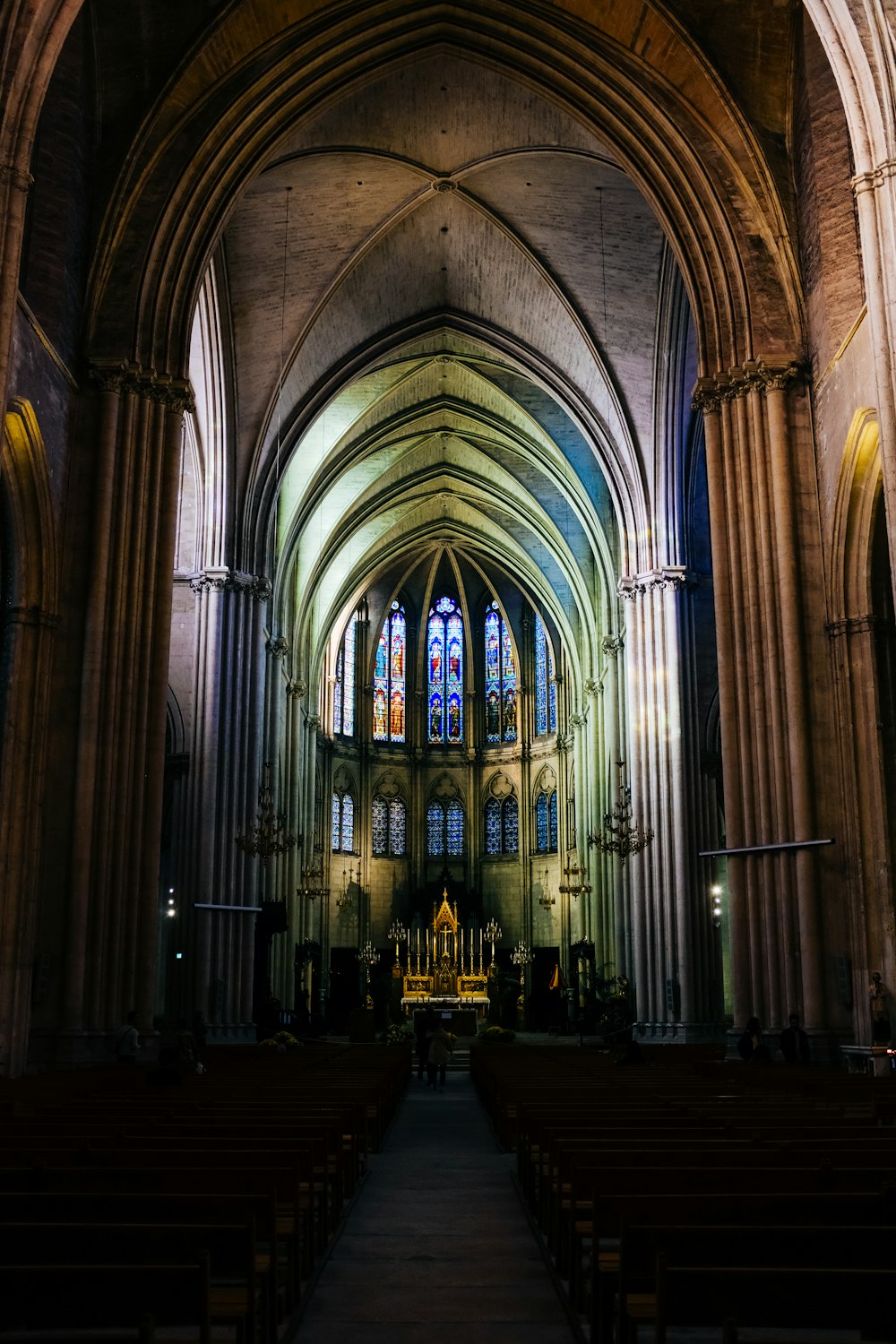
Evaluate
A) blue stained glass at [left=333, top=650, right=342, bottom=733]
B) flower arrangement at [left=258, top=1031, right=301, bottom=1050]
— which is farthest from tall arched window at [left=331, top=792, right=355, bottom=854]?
flower arrangement at [left=258, top=1031, right=301, bottom=1050]

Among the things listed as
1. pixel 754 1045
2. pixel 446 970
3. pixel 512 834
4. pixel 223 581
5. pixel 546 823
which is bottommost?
pixel 754 1045

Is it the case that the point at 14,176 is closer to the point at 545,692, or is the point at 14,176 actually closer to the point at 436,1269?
the point at 436,1269

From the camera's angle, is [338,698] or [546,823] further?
[338,698]

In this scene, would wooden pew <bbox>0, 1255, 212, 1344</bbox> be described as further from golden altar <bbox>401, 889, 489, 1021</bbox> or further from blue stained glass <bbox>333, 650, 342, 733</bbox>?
blue stained glass <bbox>333, 650, 342, 733</bbox>

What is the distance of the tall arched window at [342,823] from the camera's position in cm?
4819

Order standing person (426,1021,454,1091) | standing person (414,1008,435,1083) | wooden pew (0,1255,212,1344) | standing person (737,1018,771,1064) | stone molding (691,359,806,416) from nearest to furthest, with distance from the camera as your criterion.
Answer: wooden pew (0,1255,212,1344) < standing person (737,1018,771,1064) < stone molding (691,359,806,416) < standing person (426,1021,454,1091) < standing person (414,1008,435,1083)

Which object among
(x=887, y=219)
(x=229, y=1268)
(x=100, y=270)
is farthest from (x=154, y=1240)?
(x=100, y=270)

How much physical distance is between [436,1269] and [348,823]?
42581 mm

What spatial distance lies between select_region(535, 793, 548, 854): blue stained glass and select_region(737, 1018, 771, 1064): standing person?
3117 centimetres

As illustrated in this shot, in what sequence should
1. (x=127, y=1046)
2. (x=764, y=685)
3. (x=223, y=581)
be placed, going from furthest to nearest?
(x=223, y=581) < (x=764, y=685) < (x=127, y=1046)

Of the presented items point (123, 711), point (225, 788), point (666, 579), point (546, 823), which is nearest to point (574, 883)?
point (546, 823)

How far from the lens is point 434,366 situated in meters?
35.0

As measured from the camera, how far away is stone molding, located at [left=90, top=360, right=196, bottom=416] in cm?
1911

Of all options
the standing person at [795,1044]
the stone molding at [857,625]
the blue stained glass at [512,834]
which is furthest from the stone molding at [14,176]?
the blue stained glass at [512,834]
